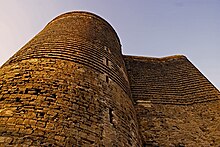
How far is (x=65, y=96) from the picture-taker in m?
4.77

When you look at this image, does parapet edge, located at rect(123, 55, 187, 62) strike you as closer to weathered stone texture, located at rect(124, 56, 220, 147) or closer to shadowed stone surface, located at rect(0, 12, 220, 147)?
weathered stone texture, located at rect(124, 56, 220, 147)

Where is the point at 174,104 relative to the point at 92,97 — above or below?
below

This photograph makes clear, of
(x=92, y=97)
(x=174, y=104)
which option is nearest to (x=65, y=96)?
(x=92, y=97)

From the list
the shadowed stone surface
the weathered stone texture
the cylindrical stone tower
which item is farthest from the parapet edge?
the cylindrical stone tower

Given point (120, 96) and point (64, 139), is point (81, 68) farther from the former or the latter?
point (64, 139)

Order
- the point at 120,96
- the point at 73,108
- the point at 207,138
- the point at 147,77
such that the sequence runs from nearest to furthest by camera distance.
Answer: the point at 73,108
the point at 120,96
the point at 207,138
the point at 147,77

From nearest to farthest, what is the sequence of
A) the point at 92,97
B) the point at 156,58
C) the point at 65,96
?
the point at 65,96 → the point at 92,97 → the point at 156,58

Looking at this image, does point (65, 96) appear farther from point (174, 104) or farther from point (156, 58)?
point (156, 58)

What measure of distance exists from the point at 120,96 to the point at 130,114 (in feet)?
1.81

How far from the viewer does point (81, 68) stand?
5.71 metres

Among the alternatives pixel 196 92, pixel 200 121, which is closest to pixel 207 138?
pixel 200 121

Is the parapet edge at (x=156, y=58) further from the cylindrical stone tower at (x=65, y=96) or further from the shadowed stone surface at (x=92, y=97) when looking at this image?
the cylindrical stone tower at (x=65, y=96)

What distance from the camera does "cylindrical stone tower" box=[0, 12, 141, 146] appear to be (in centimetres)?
399

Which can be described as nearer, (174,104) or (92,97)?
(92,97)
